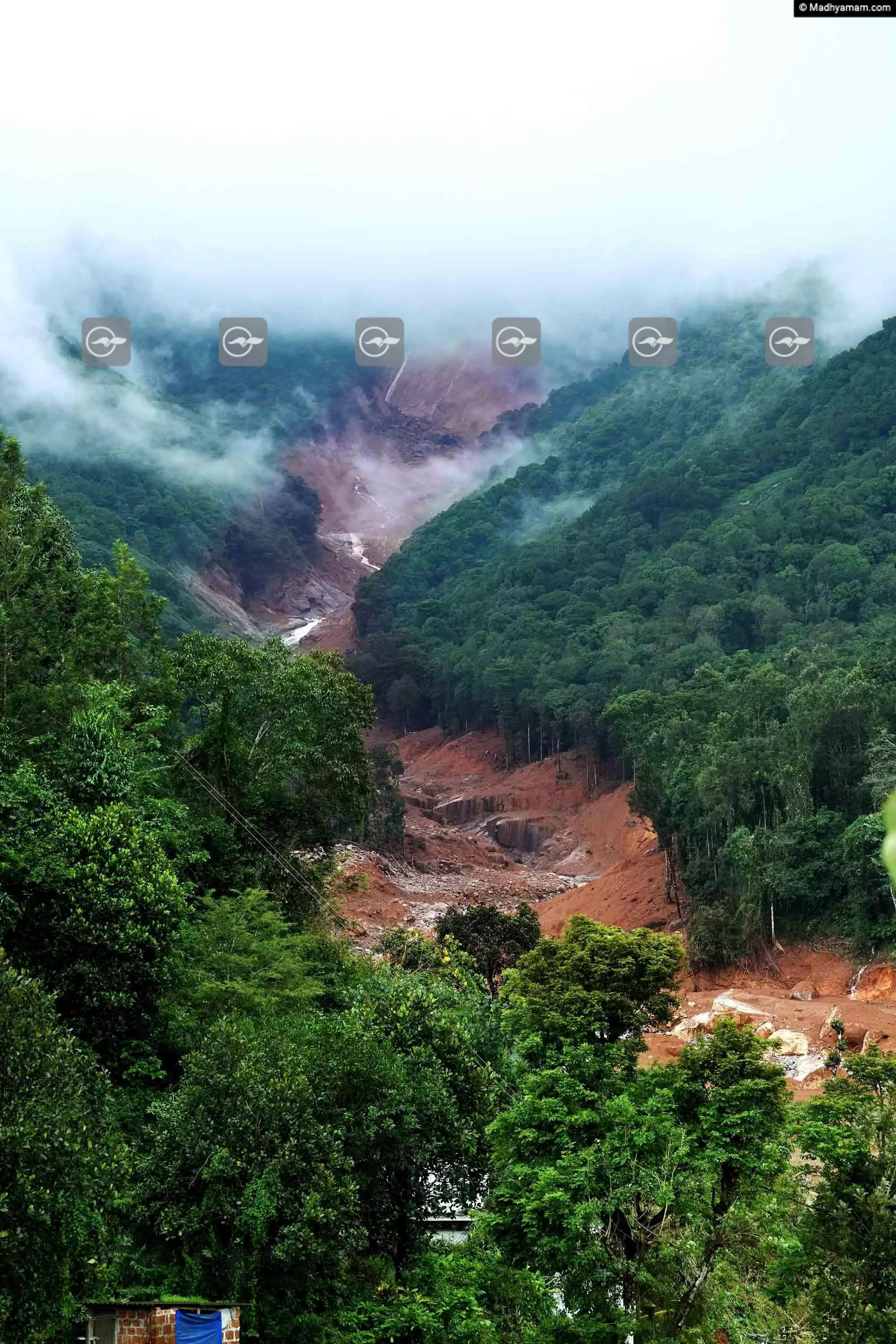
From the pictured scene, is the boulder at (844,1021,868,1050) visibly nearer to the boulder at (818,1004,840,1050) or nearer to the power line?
the boulder at (818,1004,840,1050)

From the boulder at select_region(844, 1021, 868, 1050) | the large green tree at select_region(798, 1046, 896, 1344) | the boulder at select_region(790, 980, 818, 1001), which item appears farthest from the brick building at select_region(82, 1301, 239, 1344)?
the boulder at select_region(790, 980, 818, 1001)

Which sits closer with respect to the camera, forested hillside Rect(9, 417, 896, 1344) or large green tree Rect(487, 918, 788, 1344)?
forested hillside Rect(9, 417, 896, 1344)

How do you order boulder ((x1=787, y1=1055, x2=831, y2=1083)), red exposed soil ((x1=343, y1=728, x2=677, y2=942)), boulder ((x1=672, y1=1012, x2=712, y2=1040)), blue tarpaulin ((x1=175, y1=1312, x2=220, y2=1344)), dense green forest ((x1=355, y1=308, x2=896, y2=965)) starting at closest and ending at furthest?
blue tarpaulin ((x1=175, y1=1312, x2=220, y2=1344)), boulder ((x1=787, y1=1055, x2=831, y2=1083)), boulder ((x1=672, y1=1012, x2=712, y2=1040)), dense green forest ((x1=355, y1=308, x2=896, y2=965)), red exposed soil ((x1=343, y1=728, x2=677, y2=942))

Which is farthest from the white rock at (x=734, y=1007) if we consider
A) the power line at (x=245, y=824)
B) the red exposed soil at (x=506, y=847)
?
the power line at (x=245, y=824)

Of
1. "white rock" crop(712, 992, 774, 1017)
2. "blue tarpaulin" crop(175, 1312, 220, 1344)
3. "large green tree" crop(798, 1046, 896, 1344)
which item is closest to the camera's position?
"blue tarpaulin" crop(175, 1312, 220, 1344)

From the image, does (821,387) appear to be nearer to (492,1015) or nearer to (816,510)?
(816,510)

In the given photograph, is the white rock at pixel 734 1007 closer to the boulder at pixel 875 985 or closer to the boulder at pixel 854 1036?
the boulder at pixel 854 1036
